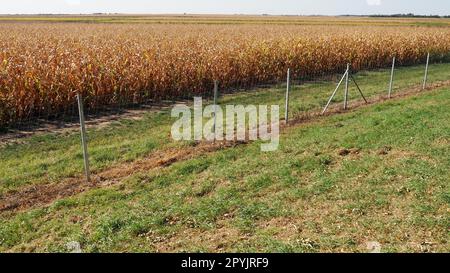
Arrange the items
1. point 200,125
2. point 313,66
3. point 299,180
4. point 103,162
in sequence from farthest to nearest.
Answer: point 313,66, point 200,125, point 103,162, point 299,180

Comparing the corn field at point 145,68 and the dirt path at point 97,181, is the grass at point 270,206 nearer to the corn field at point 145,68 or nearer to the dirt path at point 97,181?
the dirt path at point 97,181

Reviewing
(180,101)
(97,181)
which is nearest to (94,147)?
(97,181)

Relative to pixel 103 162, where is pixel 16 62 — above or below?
above

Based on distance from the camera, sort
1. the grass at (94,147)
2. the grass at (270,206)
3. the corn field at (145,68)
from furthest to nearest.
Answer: the corn field at (145,68)
the grass at (94,147)
the grass at (270,206)

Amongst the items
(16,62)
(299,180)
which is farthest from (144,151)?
(16,62)

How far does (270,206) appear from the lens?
21.1ft

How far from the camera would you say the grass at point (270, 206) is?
5410 mm

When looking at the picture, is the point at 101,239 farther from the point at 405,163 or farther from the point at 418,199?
the point at 405,163

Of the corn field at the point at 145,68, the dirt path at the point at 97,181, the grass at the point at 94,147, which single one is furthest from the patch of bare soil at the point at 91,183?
the corn field at the point at 145,68

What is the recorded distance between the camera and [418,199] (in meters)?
6.45

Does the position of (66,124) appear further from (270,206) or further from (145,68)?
(270,206)

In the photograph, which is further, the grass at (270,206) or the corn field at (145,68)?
the corn field at (145,68)

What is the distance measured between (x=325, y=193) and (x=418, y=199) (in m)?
1.39

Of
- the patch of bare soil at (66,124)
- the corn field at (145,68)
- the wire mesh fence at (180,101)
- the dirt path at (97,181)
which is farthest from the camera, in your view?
the corn field at (145,68)
